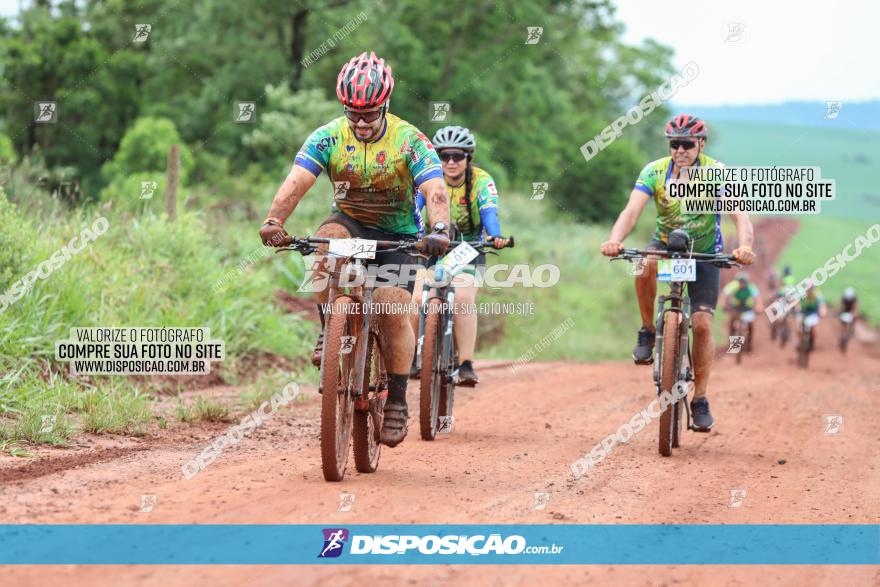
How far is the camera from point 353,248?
6902 millimetres

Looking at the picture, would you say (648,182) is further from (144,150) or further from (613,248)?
(144,150)

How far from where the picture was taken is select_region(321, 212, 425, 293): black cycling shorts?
7305mm

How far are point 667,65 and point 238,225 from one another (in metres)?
63.7

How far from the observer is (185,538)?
5.42 metres

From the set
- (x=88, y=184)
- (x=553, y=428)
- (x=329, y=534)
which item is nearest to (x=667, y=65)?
(x=88, y=184)

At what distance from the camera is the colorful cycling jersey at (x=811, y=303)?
24.8m

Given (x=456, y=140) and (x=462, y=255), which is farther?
(x=456, y=140)

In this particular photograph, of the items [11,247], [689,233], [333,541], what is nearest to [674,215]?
[689,233]

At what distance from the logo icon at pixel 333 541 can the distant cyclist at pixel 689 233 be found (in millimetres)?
4541

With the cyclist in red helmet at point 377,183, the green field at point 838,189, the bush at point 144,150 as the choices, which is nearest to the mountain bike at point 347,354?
the cyclist in red helmet at point 377,183

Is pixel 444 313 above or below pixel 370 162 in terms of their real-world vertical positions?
below

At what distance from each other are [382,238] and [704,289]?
3430 millimetres

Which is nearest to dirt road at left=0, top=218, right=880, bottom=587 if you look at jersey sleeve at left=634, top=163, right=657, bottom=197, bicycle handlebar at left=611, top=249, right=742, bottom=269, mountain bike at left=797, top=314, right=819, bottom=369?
bicycle handlebar at left=611, top=249, right=742, bottom=269

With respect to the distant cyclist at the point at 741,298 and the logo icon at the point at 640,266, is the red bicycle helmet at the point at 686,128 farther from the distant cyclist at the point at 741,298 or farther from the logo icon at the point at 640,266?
the distant cyclist at the point at 741,298
